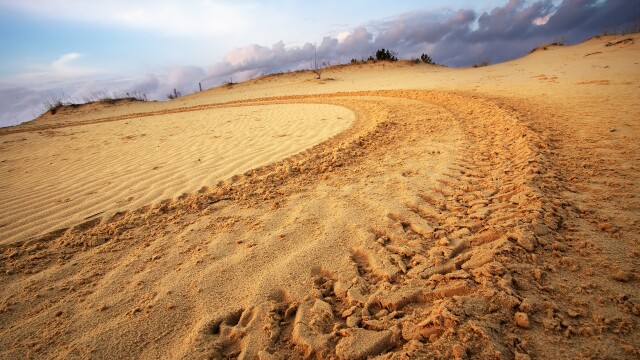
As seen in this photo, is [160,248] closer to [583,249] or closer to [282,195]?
[282,195]

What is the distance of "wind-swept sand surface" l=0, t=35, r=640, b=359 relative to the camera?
4.94 feet

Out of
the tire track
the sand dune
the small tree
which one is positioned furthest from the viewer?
the small tree

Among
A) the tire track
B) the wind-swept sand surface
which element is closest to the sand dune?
the wind-swept sand surface

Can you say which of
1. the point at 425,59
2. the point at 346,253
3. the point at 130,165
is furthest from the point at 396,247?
the point at 425,59

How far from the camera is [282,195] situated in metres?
3.28

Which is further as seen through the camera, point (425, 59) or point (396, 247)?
point (425, 59)

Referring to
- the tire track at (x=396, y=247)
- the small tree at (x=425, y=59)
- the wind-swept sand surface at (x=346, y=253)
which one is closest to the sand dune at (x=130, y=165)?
the wind-swept sand surface at (x=346, y=253)

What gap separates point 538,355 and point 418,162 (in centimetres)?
274

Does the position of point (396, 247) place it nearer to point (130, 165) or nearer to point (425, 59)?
point (130, 165)

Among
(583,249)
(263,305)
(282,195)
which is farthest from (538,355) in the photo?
(282,195)

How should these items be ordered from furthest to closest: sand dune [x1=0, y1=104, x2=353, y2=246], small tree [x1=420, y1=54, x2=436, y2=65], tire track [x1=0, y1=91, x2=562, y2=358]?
small tree [x1=420, y1=54, x2=436, y2=65]
sand dune [x1=0, y1=104, x2=353, y2=246]
tire track [x1=0, y1=91, x2=562, y2=358]

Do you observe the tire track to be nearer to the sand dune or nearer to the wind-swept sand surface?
the wind-swept sand surface

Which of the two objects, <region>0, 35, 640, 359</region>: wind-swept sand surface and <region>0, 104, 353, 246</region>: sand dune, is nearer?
<region>0, 35, 640, 359</region>: wind-swept sand surface

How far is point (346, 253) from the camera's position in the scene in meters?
2.19
